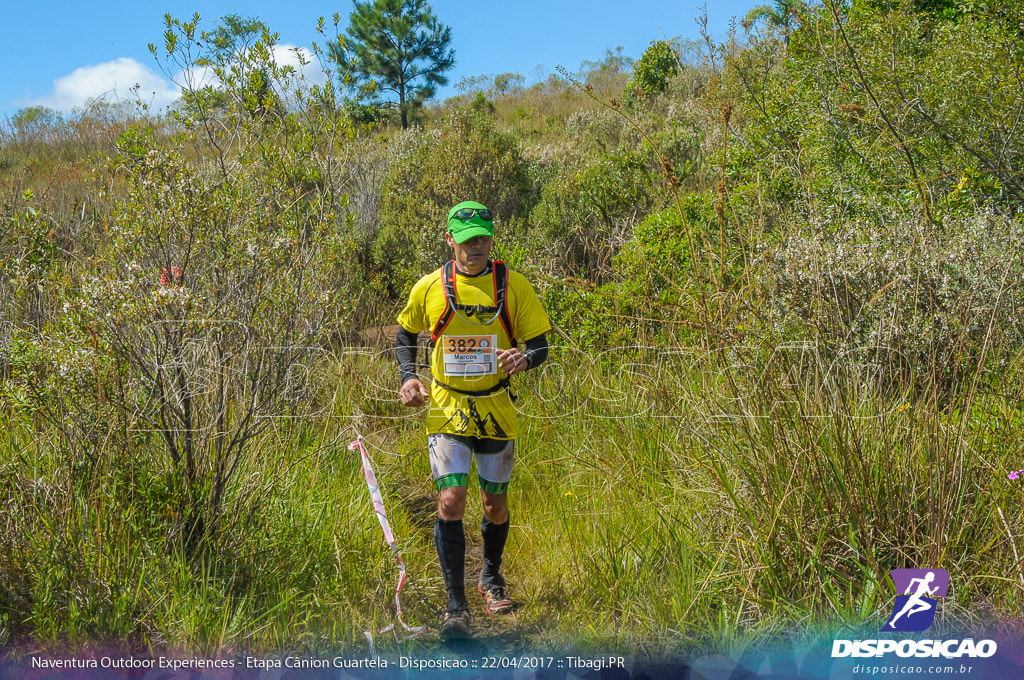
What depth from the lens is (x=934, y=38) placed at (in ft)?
22.3

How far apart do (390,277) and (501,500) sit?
245 inches

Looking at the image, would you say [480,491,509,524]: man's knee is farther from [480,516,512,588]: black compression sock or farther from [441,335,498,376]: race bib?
[441,335,498,376]: race bib

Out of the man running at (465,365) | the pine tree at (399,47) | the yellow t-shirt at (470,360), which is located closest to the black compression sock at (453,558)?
the man running at (465,365)

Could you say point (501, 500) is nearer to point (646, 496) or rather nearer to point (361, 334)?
point (646, 496)

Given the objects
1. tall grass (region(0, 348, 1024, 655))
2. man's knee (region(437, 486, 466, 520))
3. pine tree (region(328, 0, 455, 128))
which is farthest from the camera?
pine tree (region(328, 0, 455, 128))

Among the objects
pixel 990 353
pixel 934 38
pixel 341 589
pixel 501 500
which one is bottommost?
pixel 341 589

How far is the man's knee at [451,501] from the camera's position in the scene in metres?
3.44

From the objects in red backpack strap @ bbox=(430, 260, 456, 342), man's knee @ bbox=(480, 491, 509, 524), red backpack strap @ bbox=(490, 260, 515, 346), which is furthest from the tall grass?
red backpack strap @ bbox=(430, 260, 456, 342)

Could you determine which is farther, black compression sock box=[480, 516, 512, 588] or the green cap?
black compression sock box=[480, 516, 512, 588]

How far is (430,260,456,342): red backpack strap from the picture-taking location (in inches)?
136

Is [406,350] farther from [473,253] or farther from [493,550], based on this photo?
[493,550]

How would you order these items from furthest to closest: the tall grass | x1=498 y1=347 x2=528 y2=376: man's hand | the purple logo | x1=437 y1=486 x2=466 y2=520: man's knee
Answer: x1=437 y1=486 x2=466 y2=520: man's knee < x1=498 y1=347 x2=528 y2=376: man's hand < the tall grass < the purple logo

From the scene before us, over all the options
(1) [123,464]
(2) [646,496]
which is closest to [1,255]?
(1) [123,464]

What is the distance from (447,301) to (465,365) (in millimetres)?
307
